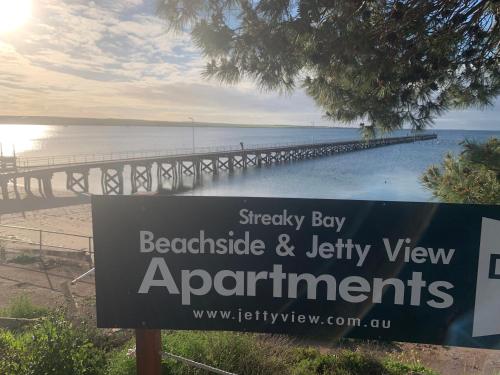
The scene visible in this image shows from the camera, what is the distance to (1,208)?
28453 mm

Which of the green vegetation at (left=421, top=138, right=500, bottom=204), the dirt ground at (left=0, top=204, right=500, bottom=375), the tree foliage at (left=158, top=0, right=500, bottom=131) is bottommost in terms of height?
the dirt ground at (left=0, top=204, right=500, bottom=375)

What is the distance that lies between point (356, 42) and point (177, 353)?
375cm

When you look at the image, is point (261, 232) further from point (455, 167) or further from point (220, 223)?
point (455, 167)

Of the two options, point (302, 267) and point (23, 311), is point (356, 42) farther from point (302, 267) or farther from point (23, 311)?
point (23, 311)

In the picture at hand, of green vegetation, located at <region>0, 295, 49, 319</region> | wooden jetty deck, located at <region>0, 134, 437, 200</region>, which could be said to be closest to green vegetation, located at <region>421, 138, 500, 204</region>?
green vegetation, located at <region>0, 295, 49, 319</region>

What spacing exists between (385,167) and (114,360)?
6267 centimetres

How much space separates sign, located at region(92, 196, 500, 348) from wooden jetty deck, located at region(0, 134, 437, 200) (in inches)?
775

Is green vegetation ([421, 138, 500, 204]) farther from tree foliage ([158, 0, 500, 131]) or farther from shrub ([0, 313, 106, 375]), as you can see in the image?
shrub ([0, 313, 106, 375])

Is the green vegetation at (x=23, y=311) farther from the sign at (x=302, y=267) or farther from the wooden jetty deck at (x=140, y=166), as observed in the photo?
the wooden jetty deck at (x=140, y=166)

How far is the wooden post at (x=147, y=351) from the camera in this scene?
98.7 inches

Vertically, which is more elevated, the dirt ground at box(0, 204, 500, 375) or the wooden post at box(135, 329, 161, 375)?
the wooden post at box(135, 329, 161, 375)

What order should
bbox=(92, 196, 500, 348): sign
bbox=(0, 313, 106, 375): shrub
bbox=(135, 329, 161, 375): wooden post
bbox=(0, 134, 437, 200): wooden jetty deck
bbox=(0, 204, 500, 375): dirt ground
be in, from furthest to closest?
bbox=(0, 134, 437, 200): wooden jetty deck, bbox=(0, 204, 500, 375): dirt ground, bbox=(0, 313, 106, 375): shrub, bbox=(135, 329, 161, 375): wooden post, bbox=(92, 196, 500, 348): sign

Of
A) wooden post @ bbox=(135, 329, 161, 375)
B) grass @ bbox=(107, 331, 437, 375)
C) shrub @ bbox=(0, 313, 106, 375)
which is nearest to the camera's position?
wooden post @ bbox=(135, 329, 161, 375)

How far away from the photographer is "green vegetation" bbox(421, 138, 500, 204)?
6239 millimetres
